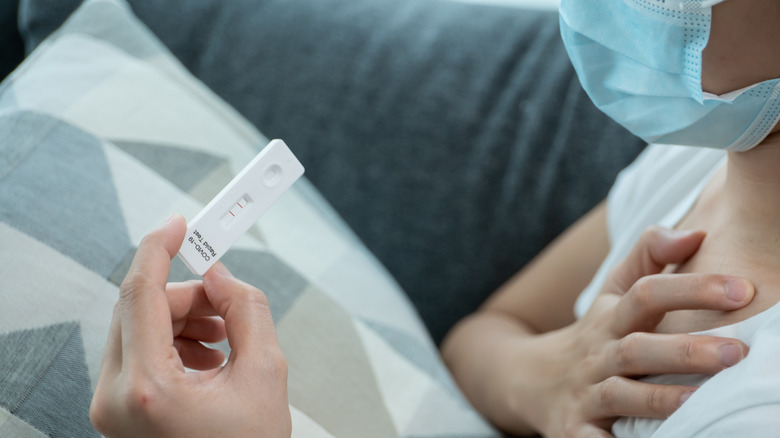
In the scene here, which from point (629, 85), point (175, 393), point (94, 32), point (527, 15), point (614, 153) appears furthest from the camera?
point (527, 15)

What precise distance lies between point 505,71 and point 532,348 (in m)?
0.41

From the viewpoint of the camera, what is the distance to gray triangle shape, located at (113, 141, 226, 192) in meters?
0.64

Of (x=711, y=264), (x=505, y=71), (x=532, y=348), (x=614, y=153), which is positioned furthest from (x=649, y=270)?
(x=505, y=71)

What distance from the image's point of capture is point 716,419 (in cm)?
46

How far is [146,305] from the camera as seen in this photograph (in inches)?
15.8

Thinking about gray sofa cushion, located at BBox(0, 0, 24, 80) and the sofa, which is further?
gray sofa cushion, located at BBox(0, 0, 24, 80)

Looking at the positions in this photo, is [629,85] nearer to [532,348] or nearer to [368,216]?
[532,348]

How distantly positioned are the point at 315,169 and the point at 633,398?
0.57 m

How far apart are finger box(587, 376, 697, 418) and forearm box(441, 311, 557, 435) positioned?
121mm

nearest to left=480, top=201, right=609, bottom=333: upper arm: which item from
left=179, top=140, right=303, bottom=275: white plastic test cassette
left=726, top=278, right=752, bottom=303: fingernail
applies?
left=726, top=278, right=752, bottom=303: fingernail

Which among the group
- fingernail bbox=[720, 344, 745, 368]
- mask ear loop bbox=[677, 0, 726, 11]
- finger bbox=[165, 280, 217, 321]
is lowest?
finger bbox=[165, 280, 217, 321]

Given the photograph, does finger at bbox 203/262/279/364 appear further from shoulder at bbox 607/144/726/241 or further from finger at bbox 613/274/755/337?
shoulder at bbox 607/144/726/241

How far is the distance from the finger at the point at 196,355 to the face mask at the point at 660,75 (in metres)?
0.38

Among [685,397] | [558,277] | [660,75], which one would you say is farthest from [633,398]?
[558,277]
